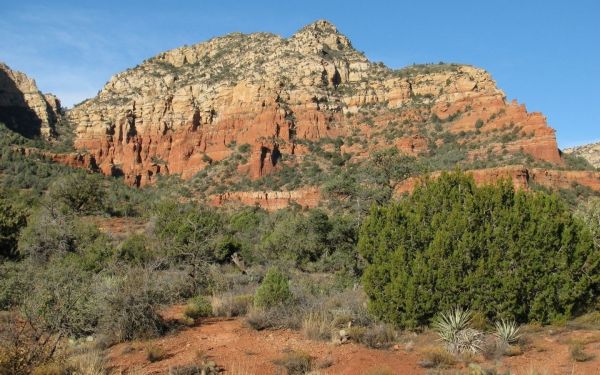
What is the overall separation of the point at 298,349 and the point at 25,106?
94503 millimetres

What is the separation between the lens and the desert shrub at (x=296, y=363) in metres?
8.36

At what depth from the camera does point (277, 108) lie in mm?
74750

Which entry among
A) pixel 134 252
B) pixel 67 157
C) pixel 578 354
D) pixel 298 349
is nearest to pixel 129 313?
pixel 298 349

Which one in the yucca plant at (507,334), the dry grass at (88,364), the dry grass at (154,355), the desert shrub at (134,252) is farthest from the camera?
the desert shrub at (134,252)

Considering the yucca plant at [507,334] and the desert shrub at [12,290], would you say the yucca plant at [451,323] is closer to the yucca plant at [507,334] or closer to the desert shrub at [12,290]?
the yucca plant at [507,334]

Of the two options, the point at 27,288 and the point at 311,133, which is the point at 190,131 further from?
the point at 27,288

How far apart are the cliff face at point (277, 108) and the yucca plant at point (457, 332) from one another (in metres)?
50.3

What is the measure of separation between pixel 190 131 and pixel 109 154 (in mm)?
15036

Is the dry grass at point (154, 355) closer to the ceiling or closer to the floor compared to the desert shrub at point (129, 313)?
closer to the floor

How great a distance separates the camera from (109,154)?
83.9 metres

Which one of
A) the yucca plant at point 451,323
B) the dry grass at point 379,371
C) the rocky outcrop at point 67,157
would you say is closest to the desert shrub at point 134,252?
the yucca plant at point 451,323

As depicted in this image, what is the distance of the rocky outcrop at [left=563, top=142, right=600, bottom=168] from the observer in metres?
73.1

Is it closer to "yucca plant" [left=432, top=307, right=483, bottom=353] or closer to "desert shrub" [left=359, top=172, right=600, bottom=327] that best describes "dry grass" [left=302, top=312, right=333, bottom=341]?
"desert shrub" [left=359, top=172, right=600, bottom=327]

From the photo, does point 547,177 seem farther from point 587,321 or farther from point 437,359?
point 437,359
